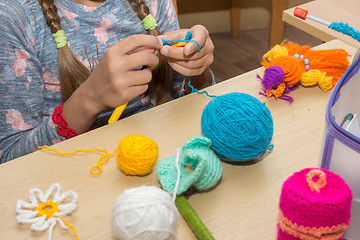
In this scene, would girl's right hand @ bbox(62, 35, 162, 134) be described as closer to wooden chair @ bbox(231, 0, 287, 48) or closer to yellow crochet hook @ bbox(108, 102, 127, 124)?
yellow crochet hook @ bbox(108, 102, 127, 124)

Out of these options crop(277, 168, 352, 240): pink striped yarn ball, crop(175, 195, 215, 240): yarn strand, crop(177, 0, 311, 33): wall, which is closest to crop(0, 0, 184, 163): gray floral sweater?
crop(175, 195, 215, 240): yarn strand

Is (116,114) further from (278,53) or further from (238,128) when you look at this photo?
(278,53)

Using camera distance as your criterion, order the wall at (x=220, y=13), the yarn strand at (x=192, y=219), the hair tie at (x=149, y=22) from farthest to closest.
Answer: the wall at (x=220, y=13)
the hair tie at (x=149, y=22)
the yarn strand at (x=192, y=219)

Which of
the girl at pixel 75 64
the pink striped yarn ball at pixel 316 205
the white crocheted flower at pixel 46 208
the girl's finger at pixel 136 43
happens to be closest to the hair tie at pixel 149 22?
the girl at pixel 75 64

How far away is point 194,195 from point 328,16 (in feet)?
2.37

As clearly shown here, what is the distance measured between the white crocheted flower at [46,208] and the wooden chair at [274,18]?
6.24ft

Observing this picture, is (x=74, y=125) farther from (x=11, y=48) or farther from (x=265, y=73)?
(x=265, y=73)

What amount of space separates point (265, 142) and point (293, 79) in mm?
238

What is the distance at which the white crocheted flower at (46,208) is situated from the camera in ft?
1.92

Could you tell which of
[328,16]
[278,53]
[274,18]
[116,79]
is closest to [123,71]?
[116,79]

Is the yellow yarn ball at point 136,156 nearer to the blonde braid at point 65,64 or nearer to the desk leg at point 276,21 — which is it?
Result: the blonde braid at point 65,64

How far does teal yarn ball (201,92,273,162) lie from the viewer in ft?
2.05

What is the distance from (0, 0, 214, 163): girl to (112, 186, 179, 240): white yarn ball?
0.98ft

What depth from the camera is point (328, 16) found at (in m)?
1.08
